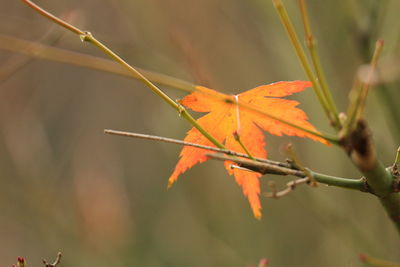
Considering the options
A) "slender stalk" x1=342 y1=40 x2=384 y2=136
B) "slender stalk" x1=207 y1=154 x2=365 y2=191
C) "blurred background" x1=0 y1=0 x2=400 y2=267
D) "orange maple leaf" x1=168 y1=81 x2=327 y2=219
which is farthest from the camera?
"blurred background" x1=0 y1=0 x2=400 y2=267

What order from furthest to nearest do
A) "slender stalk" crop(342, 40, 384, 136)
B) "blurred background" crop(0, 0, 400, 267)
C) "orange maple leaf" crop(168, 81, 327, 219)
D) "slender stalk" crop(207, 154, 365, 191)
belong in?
"blurred background" crop(0, 0, 400, 267) → "orange maple leaf" crop(168, 81, 327, 219) → "slender stalk" crop(207, 154, 365, 191) → "slender stalk" crop(342, 40, 384, 136)

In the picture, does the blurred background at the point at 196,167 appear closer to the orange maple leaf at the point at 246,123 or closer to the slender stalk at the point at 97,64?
the orange maple leaf at the point at 246,123

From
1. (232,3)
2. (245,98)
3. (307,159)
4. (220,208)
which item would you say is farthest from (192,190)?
(245,98)

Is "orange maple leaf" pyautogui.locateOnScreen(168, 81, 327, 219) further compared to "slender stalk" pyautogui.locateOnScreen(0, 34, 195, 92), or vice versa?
"orange maple leaf" pyautogui.locateOnScreen(168, 81, 327, 219)

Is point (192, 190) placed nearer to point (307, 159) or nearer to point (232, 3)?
point (307, 159)

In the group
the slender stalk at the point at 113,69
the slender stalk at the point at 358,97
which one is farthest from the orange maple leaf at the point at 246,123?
the slender stalk at the point at 358,97

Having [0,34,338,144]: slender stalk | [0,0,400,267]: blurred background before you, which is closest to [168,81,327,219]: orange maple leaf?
[0,34,338,144]: slender stalk

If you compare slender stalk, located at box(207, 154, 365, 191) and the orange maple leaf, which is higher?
the orange maple leaf

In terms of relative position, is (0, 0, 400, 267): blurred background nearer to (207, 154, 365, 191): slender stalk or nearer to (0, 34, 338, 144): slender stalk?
(0, 34, 338, 144): slender stalk
